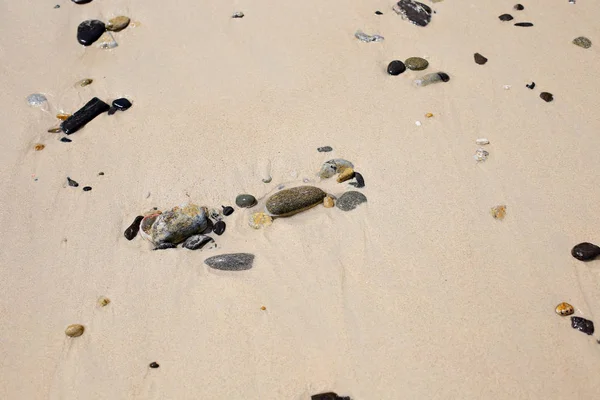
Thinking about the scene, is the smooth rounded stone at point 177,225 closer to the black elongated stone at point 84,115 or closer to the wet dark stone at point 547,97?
the black elongated stone at point 84,115

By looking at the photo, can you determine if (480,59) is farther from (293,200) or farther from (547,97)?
(293,200)

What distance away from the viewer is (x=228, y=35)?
16.3 ft

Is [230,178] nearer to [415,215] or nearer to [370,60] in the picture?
[415,215]

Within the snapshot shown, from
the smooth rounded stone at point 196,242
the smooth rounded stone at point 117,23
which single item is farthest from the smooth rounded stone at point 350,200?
the smooth rounded stone at point 117,23

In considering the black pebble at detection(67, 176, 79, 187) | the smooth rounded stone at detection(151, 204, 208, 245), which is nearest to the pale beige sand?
the black pebble at detection(67, 176, 79, 187)

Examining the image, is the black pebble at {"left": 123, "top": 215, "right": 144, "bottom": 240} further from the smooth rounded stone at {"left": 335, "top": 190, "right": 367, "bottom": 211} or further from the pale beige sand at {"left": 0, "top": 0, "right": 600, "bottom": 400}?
the smooth rounded stone at {"left": 335, "top": 190, "right": 367, "bottom": 211}

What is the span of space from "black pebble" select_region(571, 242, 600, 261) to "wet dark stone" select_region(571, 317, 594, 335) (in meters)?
0.43

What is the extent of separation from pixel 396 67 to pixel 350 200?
1494 millimetres

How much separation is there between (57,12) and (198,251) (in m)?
3.23

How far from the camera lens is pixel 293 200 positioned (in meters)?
3.56

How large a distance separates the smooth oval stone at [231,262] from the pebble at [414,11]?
2.90 meters

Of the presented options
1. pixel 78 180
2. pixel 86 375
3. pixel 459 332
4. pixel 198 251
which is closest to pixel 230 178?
pixel 198 251

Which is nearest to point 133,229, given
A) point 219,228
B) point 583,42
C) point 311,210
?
point 219,228

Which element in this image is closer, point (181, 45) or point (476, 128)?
point (476, 128)
